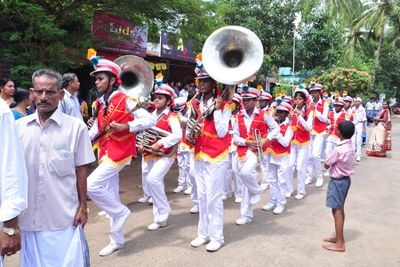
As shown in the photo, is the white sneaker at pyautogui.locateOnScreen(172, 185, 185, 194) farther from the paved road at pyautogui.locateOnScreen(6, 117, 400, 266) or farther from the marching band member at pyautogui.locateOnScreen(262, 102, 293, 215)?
the marching band member at pyautogui.locateOnScreen(262, 102, 293, 215)

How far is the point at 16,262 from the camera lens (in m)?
4.33

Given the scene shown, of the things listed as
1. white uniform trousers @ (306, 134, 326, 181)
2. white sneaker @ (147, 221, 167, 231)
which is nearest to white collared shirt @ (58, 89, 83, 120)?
white sneaker @ (147, 221, 167, 231)

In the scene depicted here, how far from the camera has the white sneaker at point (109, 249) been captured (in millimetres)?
4546

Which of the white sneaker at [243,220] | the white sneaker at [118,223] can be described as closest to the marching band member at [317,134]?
the white sneaker at [243,220]

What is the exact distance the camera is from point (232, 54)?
471 centimetres

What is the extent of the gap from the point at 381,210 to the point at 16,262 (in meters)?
5.71

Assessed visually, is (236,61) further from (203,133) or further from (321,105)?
(321,105)

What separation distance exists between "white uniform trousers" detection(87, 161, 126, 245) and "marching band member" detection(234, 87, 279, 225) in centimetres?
188

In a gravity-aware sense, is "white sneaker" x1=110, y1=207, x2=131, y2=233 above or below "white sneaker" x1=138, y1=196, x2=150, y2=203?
above

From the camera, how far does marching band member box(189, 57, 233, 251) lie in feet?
15.6

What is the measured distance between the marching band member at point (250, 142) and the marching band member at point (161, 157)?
0.99 metres

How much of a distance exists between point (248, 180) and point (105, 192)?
208 centimetres

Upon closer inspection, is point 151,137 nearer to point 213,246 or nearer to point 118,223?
point 118,223

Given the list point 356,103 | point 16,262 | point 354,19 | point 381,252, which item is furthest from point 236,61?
point 354,19
